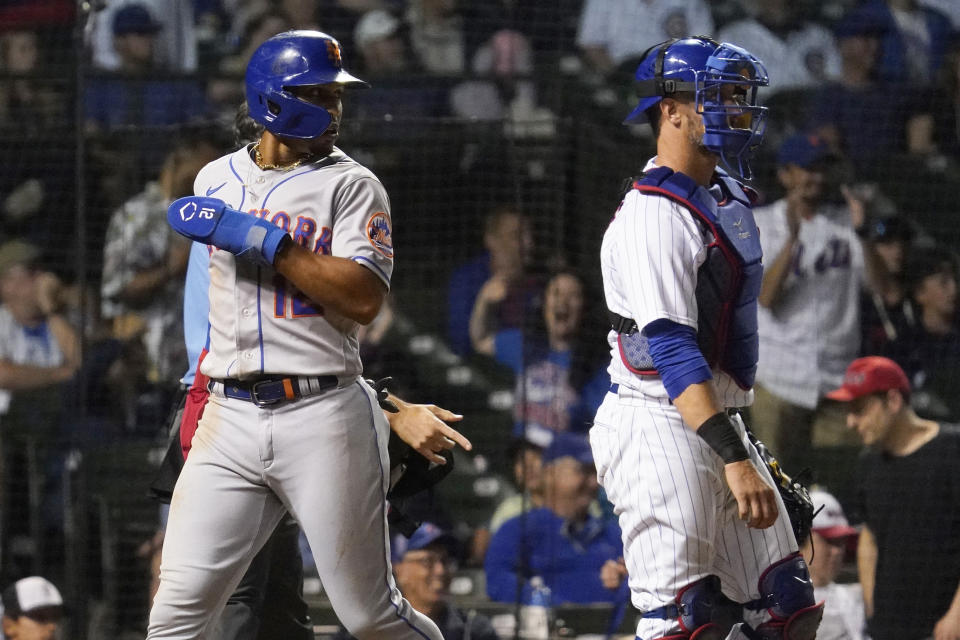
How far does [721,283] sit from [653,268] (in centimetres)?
20

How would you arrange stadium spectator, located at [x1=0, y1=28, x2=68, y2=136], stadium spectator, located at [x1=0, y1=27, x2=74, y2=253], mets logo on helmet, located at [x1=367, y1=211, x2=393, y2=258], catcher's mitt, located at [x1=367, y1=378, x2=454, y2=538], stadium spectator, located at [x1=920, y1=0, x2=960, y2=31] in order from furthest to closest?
1. stadium spectator, located at [x1=920, y1=0, x2=960, y2=31]
2. stadium spectator, located at [x1=0, y1=28, x2=68, y2=136]
3. stadium spectator, located at [x1=0, y1=27, x2=74, y2=253]
4. catcher's mitt, located at [x1=367, y1=378, x2=454, y2=538]
5. mets logo on helmet, located at [x1=367, y1=211, x2=393, y2=258]

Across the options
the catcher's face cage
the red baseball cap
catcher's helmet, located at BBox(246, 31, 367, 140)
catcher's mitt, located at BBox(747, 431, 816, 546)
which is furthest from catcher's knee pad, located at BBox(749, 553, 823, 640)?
the red baseball cap

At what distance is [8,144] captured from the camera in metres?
5.91

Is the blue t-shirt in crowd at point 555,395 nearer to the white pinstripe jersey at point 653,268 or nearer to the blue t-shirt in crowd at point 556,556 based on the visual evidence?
the blue t-shirt in crowd at point 556,556

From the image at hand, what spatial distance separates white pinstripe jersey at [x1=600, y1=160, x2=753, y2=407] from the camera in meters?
2.99

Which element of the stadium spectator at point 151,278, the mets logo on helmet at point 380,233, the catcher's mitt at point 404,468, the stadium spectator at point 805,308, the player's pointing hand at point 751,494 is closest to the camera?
the player's pointing hand at point 751,494

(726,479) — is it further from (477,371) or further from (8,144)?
(8,144)

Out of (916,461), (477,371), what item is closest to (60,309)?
(477,371)

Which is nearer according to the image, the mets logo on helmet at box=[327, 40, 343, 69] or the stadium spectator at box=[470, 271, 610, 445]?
the mets logo on helmet at box=[327, 40, 343, 69]

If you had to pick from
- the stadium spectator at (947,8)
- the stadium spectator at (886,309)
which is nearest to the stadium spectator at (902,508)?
the stadium spectator at (886,309)

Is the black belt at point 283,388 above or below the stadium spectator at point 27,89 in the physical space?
below

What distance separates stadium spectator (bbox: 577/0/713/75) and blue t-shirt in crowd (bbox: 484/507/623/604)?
224 cm

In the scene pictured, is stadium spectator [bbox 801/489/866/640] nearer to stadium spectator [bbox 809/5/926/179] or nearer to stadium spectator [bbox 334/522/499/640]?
stadium spectator [bbox 334/522/499/640]

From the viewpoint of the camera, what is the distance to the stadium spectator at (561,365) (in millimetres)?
5605
